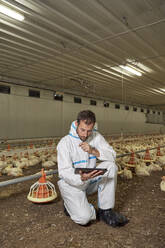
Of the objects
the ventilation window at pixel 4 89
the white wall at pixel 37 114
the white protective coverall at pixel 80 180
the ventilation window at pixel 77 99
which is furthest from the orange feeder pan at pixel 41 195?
the ventilation window at pixel 77 99

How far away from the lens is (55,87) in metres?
12.2

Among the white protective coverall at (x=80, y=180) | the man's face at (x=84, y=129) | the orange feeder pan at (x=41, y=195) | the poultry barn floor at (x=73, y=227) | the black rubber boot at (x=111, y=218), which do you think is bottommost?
the poultry barn floor at (x=73, y=227)

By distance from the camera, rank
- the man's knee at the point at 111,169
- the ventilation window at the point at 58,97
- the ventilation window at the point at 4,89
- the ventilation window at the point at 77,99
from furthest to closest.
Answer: the ventilation window at the point at 77,99, the ventilation window at the point at 58,97, the ventilation window at the point at 4,89, the man's knee at the point at 111,169

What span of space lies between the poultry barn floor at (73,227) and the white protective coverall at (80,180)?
194 millimetres

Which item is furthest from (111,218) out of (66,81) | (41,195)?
(66,81)

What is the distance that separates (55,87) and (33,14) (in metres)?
8.22

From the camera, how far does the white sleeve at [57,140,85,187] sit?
6.79 ft

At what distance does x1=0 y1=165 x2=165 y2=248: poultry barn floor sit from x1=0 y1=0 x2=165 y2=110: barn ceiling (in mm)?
3617

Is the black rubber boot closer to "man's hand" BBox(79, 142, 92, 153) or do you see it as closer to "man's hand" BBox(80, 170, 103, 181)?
"man's hand" BBox(80, 170, 103, 181)

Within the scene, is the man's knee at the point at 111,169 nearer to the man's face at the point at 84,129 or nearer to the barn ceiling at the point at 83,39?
the man's face at the point at 84,129

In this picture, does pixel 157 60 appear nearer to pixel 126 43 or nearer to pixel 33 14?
pixel 126 43

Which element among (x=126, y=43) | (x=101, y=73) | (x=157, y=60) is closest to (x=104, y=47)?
(x=126, y=43)

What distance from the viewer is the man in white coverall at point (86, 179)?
7.15 feet

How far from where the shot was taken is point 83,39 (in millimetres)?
5266
